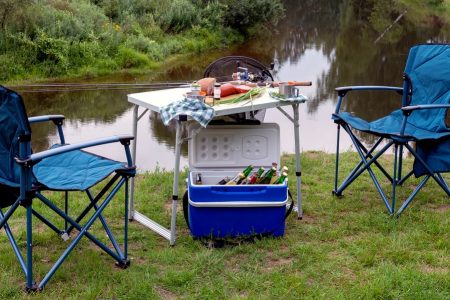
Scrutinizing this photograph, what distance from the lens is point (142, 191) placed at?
4203mm

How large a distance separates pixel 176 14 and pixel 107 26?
2635 mm

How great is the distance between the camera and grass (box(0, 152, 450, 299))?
273 cm

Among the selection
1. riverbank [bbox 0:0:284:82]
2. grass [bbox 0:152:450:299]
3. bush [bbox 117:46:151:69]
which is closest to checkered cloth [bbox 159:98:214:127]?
grass [bbox 0:152:450:299]

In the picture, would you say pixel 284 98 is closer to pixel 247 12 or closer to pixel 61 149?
pixel 61 149

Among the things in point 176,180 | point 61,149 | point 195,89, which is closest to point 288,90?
point 195,89

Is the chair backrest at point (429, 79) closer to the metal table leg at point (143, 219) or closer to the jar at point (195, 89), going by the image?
the jar at point (195, 89)

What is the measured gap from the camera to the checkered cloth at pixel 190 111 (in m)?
3.08

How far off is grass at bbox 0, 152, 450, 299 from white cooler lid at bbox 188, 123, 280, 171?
406 mm

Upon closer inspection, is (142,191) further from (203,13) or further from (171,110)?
(203,13)

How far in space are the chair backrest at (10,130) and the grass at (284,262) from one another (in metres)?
0.49

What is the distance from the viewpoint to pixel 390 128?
3.97 m

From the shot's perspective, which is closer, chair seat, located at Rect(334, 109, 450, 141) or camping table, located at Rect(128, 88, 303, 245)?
camping table, located at Rect(128, 88, 303, 245)

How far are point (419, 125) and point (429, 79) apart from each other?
1.11 ft

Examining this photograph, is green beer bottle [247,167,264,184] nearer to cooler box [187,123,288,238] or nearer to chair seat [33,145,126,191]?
cooler box [187,123,288,238]
